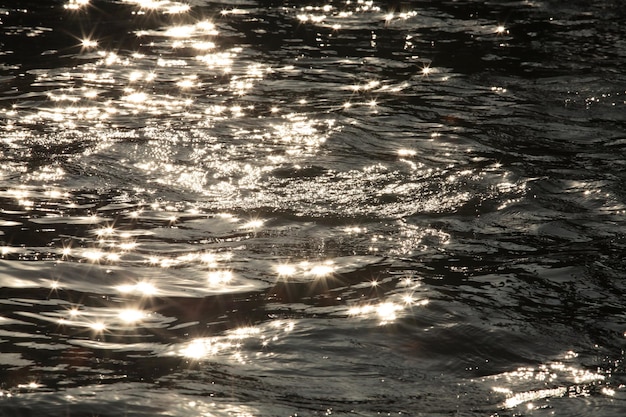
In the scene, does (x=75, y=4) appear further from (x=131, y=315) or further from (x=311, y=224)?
(x=131, y=315)

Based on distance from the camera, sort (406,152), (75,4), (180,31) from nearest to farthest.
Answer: (406,152), (180,31), (75,4)

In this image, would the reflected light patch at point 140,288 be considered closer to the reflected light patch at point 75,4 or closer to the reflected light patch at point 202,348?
the reflected light patch at point 202,348

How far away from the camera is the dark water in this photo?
3691mm

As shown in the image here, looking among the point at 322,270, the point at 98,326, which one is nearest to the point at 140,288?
the point at 98,326

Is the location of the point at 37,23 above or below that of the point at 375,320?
above

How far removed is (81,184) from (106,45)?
12.7ft

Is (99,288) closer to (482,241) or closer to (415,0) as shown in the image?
(482,241)

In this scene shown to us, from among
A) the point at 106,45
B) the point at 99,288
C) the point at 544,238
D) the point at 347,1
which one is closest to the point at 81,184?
the point at 99,288

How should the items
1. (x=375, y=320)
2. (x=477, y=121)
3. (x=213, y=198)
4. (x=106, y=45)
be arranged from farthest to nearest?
(x=106, y=45) → (x=477, y=121) → (x=213, y=198) → (x=375, y=320)

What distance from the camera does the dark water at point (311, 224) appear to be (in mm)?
3691

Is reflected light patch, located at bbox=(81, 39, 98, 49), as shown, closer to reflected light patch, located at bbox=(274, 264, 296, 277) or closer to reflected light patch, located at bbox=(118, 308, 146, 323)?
reflected light patch, located at bbox=(274, 264, 296, 277)

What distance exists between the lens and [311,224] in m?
5.20

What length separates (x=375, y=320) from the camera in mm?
4176

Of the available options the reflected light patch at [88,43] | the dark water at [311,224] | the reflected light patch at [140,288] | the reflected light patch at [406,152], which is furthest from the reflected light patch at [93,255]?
the reflected light patch at [88,43]
